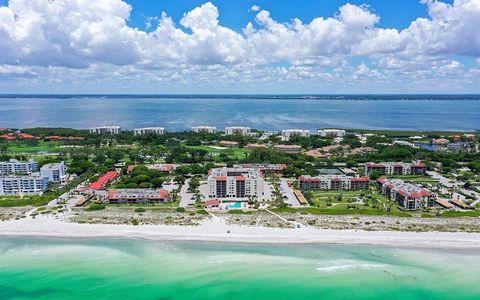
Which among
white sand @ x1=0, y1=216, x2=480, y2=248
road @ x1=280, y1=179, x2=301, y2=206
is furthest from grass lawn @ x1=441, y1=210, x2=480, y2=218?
road @ x1=280, y1=179, x2=301, y2=206

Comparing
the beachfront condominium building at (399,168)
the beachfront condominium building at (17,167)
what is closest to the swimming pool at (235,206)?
the beachfront condominium building at (399,168)

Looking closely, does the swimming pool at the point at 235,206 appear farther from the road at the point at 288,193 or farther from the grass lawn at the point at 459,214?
the grass lawn at the point at 459,214

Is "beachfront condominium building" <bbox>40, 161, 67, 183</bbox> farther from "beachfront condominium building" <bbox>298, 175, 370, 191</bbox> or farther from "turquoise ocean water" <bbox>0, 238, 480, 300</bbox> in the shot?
"beachfront condominium building" <bbox>298, 175, 370, 191</bbox>

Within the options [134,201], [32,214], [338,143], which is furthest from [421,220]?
[338,143]

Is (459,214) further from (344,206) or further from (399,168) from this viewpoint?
(399,168)

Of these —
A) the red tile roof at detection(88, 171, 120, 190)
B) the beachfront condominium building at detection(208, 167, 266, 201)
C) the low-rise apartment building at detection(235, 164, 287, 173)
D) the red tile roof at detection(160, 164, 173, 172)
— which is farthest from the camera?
the low-rise apartment building at detection(235, 164, 287, 173)

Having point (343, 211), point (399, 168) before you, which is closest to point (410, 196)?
point (343, 211)
